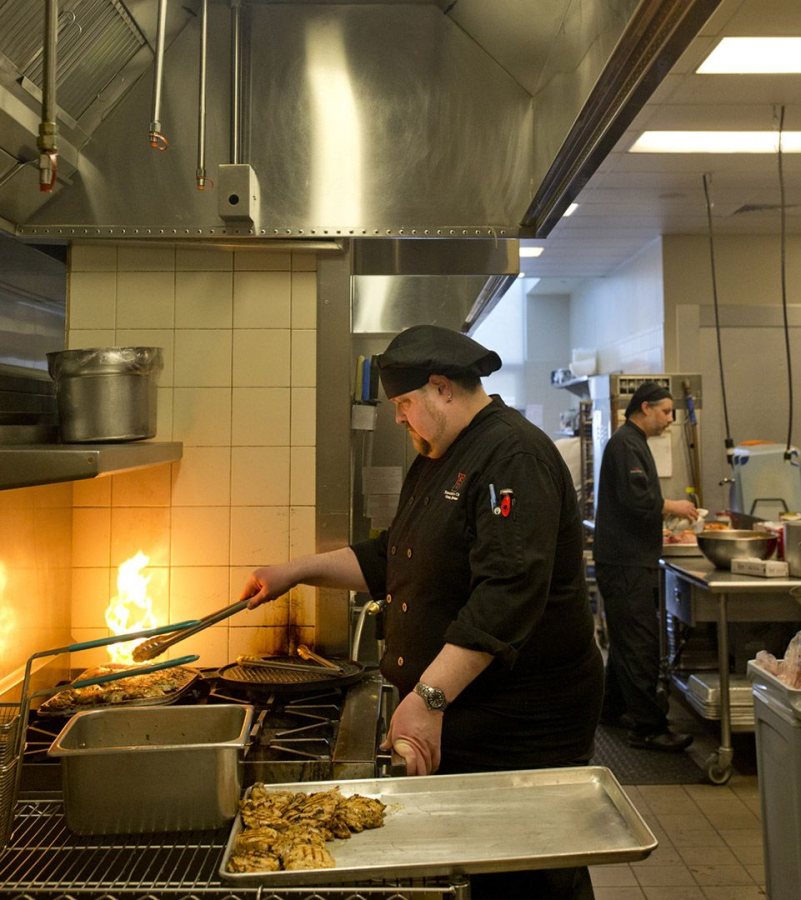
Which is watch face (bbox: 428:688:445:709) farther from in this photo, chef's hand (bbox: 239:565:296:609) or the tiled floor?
the tiled floor

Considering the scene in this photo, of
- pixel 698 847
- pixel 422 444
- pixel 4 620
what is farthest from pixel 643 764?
pixel 4 620

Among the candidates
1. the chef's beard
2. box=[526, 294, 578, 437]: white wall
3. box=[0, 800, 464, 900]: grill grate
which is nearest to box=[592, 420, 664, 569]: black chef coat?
the chef's beard

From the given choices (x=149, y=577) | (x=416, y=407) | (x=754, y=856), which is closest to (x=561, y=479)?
(x=416, y=407)

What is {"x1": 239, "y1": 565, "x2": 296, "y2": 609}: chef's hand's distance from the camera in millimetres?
2234

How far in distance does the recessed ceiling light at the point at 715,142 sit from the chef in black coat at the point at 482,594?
2.70 m

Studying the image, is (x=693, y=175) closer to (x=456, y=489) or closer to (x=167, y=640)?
(x=456, y=489)

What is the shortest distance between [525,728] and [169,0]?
213cm

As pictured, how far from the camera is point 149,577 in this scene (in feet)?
8.09

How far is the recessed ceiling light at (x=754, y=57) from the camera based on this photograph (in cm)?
318

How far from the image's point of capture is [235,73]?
2363 millimetres

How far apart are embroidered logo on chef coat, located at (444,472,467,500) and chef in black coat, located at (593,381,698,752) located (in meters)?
2.32

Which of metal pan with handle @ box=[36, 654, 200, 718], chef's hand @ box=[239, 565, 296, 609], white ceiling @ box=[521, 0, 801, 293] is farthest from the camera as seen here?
white ceiling @ box=[521, 0, 801, 293]

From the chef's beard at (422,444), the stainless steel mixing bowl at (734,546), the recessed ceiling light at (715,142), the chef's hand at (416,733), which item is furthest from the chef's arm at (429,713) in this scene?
the recessed ceiling light at (715,142)

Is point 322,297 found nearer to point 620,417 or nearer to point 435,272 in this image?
point 435,272
